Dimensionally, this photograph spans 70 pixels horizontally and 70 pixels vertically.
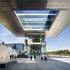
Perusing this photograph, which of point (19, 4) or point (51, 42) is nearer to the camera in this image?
point (19, 4)

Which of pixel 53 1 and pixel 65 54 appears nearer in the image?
pixel 53 1

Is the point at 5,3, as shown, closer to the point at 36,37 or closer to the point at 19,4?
the point at 19,4

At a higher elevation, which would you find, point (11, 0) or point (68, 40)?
point (68, 40)

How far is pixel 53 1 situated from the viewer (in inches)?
493

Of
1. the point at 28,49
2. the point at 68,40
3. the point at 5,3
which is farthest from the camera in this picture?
the point at 68,40

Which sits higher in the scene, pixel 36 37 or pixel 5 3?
pixel 36 37

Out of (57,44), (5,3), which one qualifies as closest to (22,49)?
(57,44)

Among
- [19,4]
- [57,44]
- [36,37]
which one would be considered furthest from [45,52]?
[19,4]

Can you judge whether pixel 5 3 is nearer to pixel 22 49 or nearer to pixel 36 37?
pixel 36 37

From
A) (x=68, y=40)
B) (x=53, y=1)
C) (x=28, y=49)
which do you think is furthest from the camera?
(x=68, y=40)

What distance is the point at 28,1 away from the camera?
1270 centimetres

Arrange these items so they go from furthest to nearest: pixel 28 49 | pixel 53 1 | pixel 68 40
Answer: pixel 68 40 < pixel 28 49 < pixel 53 1

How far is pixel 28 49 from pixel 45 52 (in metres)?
4.78

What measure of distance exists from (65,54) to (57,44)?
439 cm
